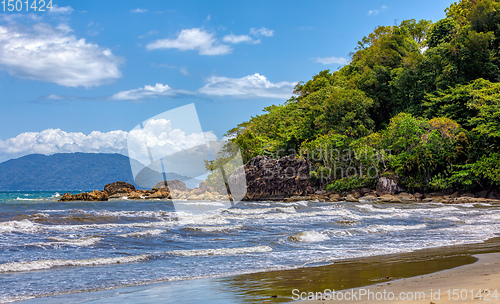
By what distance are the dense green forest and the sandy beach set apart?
99.4 feet

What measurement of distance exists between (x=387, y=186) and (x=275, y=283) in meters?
35.6

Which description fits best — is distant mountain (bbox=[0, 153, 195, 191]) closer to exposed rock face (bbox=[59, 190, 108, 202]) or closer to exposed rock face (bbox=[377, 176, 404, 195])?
exposed rock face (bbox=[59, 190, 108, 202])

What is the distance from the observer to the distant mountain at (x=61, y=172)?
16838 centimetres

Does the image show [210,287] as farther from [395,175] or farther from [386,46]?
[386,46]

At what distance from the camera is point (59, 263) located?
30.0 ft

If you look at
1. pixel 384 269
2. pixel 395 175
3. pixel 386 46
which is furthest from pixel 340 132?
pixel 384 269

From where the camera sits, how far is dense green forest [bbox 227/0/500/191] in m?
35.3

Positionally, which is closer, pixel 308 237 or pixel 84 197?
pixel 308 237

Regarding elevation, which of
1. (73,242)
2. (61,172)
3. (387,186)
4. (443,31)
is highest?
(61,172)

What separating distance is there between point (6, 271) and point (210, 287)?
4856 mm

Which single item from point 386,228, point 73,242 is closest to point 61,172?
point 73,242

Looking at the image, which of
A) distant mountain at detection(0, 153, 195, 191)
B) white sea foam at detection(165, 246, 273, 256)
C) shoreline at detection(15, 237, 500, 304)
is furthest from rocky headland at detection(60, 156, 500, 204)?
distant mountain at detection(0, 153, 195, 191)

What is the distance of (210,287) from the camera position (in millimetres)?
6777

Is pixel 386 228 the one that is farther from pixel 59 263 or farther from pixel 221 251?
pixel 59 263
